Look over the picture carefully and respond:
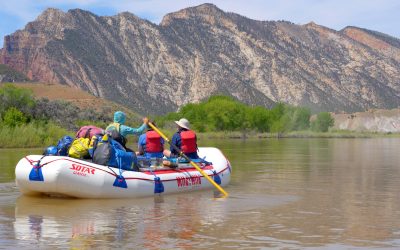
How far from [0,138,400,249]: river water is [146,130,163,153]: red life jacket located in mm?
1629

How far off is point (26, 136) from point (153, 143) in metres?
25.7

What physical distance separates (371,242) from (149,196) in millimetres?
6937

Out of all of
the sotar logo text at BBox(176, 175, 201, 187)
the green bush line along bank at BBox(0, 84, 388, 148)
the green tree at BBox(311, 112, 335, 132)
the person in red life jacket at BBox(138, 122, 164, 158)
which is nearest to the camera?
the sotar logo text at BBox(176, 175, 201, 187)

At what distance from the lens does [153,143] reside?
62.2 feet

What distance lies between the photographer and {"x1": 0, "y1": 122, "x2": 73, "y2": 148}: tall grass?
42.2 metres

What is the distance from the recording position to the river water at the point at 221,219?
1129 centimetres

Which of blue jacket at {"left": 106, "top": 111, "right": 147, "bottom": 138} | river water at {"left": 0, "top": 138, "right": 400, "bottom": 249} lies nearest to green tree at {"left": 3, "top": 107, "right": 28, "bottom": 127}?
river water at {"left": 0, "top": 138, "right": 400, "bottom": 249}

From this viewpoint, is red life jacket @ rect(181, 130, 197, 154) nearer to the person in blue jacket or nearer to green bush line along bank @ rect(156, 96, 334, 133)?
the person in blue jacket

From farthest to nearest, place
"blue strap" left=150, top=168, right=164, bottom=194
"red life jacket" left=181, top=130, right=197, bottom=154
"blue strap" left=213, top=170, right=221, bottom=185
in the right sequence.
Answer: "red life jacket" left=181, top=130, right=197, bottom=154 → "blue strap" left=213, top=170, right=221, bottom=185 → "blue strap" left=150, top=168, right=164, bottom=194

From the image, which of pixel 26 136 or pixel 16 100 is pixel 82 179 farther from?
pixel 16 100

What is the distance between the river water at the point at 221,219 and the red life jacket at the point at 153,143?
1.63m

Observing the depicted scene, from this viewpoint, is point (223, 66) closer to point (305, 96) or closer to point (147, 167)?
point (305, 96)

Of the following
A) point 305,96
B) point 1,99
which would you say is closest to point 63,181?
point 1,99

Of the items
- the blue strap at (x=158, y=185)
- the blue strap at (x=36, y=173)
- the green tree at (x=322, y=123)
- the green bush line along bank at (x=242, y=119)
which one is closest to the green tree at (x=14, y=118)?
the blue strap at (x=158, y=185)
